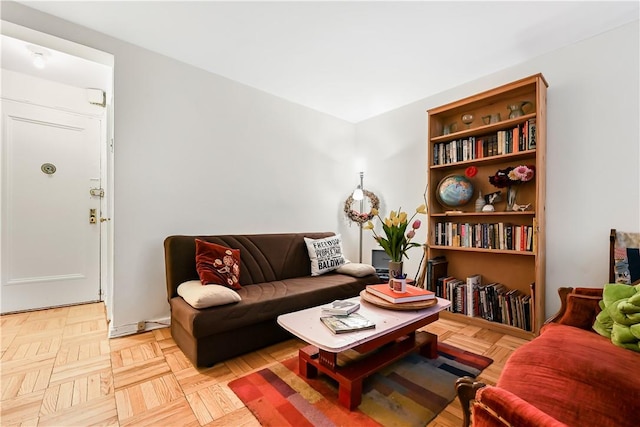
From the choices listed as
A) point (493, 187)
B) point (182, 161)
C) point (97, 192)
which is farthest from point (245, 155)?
point (493, 187)

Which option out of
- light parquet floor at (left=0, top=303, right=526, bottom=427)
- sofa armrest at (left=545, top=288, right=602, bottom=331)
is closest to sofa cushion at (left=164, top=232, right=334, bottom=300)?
light parquet floor at (left=0, top=303, right=526, bottom=427)

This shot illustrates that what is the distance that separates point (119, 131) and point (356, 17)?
6.68 feet

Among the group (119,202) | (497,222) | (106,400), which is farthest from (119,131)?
(497,222)

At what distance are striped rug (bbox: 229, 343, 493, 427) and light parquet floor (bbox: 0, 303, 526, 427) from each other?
0.22 feet

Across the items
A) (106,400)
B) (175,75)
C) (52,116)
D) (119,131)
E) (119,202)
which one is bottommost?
(106,400)

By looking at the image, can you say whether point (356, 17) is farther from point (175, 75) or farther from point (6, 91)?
point (6, 91)

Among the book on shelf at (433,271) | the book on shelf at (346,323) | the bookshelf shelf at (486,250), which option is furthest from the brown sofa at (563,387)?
the book on shelf at (433,271)

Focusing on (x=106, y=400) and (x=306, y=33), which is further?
(x=306, y=33)

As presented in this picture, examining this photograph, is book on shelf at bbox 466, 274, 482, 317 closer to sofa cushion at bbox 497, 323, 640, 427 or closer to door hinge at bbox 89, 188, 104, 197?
sofa cushion at bbox 497, 323, 640, 427

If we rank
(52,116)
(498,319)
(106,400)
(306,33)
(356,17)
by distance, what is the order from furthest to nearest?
(52,116)
(498,319)
(306,33)
(356,17)
(106,400)

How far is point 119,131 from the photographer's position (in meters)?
2.19

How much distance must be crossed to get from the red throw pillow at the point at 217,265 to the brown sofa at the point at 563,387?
175 cm

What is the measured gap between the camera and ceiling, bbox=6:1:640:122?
1.87 meters

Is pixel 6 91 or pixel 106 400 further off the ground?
pixel 6 91
